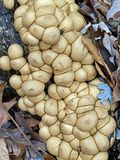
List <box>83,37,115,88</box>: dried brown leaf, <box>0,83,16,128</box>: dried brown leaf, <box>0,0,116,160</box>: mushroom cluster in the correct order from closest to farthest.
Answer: <box>0,0,116,160</box>: mushroom cluster → <box>83,37,115,88</box>: dried brown leaf → <box>0,83,16,128</box>: dried brown leaf

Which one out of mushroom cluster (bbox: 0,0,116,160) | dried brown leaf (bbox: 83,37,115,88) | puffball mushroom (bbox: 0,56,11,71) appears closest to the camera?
mushroom cluster (bbox: 0,0,116,160)

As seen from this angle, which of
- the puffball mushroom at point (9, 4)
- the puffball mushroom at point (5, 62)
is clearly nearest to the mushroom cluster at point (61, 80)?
the puffball mushroom at point (5, 62)

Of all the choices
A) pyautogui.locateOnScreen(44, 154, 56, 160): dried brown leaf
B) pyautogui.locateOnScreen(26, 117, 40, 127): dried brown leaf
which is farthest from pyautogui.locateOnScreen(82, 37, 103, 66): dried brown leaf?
pyautogui.locateOnScreen(44, 154, 56, 160): dried brown leaf

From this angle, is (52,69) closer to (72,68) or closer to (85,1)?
(72,68)

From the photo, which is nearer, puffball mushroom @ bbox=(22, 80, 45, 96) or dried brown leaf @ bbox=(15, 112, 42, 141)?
puffball mushroom @ bbox=(22, 80, 45, 96)

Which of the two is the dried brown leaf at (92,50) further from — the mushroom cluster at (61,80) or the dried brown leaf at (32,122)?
the dried brown leaf at (32,122)

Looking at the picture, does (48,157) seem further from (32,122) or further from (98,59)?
(98,59)

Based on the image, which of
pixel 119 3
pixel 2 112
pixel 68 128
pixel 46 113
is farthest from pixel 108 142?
pixel 119 3

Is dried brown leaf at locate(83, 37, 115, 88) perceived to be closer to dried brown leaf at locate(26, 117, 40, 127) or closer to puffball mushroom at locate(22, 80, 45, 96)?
puffball mushroom at locate(22, 80, 45, 96)
